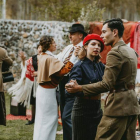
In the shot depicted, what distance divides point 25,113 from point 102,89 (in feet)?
16.4

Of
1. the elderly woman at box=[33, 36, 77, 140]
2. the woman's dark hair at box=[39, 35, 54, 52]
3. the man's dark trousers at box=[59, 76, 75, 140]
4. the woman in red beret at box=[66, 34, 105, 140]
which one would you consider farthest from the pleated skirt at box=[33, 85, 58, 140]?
the woman in red beret at box=[66, 34, 105, 140]

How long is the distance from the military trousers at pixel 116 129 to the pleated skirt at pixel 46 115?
1.79 meters

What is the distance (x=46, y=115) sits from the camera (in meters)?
5.04

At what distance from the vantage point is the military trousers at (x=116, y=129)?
325 centimetres

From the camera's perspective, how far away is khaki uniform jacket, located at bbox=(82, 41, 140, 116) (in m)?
3.19

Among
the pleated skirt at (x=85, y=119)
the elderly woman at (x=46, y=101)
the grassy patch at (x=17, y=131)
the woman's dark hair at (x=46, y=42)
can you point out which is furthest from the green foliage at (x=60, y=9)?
the pleated skirt at (x=85, y=119)

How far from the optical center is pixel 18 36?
38.3 feet

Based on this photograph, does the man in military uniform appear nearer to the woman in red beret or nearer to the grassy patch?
the woman in red beret

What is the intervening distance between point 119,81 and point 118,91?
100mm

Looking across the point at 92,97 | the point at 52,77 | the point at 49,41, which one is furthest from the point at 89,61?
the point at 49,41

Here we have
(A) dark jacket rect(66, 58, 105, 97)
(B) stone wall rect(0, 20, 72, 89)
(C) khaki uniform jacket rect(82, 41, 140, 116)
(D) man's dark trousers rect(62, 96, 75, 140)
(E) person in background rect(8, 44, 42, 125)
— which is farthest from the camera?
(B) stone wall rect(0, 20, 72, 89)

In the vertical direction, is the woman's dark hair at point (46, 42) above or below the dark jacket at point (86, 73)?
above

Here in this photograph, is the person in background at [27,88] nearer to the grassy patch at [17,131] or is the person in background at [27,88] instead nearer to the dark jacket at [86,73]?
the grassy patch at [17,131]

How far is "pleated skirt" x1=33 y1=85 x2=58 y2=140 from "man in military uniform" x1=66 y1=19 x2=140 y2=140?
1.70 m
